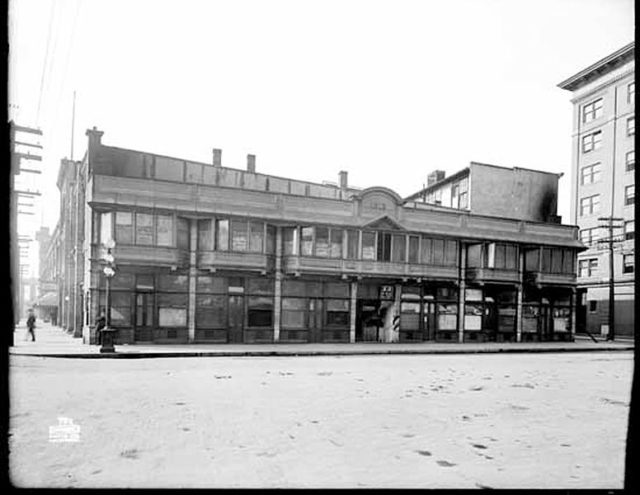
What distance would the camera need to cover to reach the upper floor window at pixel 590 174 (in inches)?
1423

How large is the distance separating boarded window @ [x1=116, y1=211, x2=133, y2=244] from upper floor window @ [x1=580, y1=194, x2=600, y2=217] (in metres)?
33.7

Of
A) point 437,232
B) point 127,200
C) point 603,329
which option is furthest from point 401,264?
point 603,329

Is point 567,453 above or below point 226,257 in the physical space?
below

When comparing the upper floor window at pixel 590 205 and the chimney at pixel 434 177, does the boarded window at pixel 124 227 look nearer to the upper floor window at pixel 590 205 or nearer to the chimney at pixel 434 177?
the chimney at pixel 434 177

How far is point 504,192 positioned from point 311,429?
36.3 meters

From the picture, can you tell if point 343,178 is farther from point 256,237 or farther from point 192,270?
point 192,270

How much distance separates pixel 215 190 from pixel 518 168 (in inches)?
1087

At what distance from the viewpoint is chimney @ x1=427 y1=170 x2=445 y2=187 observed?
47034 mm

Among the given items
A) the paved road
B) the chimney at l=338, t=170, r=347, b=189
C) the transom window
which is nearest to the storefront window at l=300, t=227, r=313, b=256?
the chimney at l=338, t=170, r=347, b=189

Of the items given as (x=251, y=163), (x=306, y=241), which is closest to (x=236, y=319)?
(x=306, y=241)

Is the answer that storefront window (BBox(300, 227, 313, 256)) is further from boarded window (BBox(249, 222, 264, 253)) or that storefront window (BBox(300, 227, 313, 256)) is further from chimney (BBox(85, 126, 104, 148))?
chimney (BBox(85, 126, 104, 148))

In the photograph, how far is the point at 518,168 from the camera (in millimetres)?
41219

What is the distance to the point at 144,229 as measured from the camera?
77.2ft

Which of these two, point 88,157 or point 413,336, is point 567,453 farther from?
point 88,157
